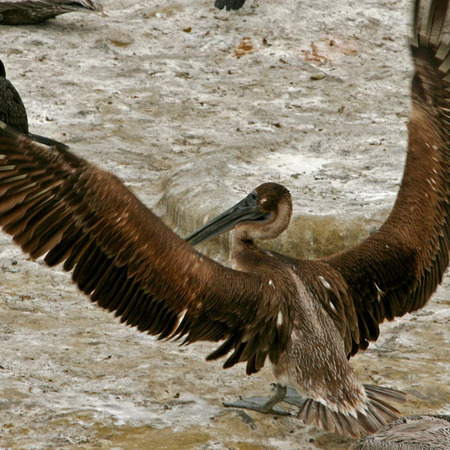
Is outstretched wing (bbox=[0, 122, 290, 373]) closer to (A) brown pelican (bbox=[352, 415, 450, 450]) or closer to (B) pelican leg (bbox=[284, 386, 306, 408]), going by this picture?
(B) pelican leg (bbox=[284, 386, 306, 408])

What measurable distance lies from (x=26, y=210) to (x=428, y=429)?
193 centimetres

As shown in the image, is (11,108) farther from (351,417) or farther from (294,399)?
(351,417)

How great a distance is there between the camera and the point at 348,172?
26.5 feet

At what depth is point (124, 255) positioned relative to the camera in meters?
4.06

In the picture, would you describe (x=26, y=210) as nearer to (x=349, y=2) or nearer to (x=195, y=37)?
(x=195, y=37)

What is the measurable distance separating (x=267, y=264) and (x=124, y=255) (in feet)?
3.05

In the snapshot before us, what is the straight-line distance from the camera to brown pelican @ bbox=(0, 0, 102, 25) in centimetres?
1091

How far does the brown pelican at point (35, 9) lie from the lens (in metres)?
10.9

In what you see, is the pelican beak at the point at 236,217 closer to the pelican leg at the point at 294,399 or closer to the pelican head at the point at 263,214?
the pelican head at the point at 263,214

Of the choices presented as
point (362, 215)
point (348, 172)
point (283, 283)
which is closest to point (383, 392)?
point (283, 283)

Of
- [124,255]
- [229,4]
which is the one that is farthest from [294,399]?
[229,4]

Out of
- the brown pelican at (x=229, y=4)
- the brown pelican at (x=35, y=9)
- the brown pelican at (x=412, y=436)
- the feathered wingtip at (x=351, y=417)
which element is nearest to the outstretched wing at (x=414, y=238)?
the feathered wingtip at (x=351, y=417)

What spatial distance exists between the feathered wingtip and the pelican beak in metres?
1.22

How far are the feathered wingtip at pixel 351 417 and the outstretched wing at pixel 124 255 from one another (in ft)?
1.06
